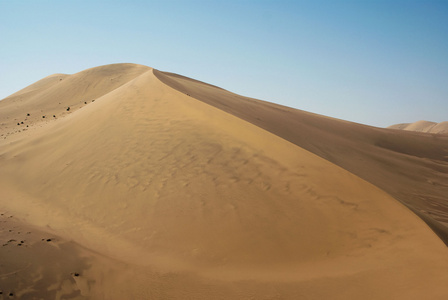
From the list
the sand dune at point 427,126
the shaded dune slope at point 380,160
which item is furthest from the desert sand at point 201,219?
the sand dune at point 427,126

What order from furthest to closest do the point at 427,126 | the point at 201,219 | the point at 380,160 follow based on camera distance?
the point at 427,126 → the point at 380,160 → the point at 201,219

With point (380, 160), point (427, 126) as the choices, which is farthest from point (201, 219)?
point (427, 126)

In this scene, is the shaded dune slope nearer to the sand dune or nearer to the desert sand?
the desert sand

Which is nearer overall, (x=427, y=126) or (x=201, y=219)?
(x=201, y=219)

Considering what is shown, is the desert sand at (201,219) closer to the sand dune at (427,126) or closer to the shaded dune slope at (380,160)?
the shaded dune slope at (380,160)

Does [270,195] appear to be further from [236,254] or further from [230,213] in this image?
[236,254]

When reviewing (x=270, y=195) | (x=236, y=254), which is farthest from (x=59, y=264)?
(x=270, y=195)

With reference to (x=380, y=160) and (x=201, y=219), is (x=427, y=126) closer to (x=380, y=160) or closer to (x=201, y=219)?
(x=380, y=160)

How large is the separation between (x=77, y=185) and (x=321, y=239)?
5740mm

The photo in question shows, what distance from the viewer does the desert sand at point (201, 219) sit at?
4.35 m

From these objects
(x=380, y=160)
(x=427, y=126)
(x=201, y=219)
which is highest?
(x=427, y=126)

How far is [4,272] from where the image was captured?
14.1 feet

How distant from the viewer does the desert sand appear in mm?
4348

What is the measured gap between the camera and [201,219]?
19.3 ft
